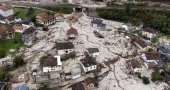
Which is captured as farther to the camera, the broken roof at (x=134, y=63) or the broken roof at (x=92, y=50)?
the broken roof at (x=92, y=50)

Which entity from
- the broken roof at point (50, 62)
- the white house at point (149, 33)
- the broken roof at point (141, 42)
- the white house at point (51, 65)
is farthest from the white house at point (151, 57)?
the broken roof at point (50, 62)

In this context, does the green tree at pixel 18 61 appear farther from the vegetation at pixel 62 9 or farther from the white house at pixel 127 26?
the white house at pixel 127 26

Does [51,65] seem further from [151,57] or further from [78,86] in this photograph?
[151,57]

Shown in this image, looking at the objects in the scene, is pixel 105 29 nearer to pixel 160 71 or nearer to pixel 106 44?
pixel 106 44

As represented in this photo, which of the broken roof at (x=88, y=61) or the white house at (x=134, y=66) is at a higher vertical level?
the broken roof at (x=88, y=61)

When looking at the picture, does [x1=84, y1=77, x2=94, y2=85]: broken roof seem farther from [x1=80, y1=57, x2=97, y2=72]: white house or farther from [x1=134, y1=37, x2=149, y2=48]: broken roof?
[x1=134, y1=37, x2=149, y2=48]: broken roof
